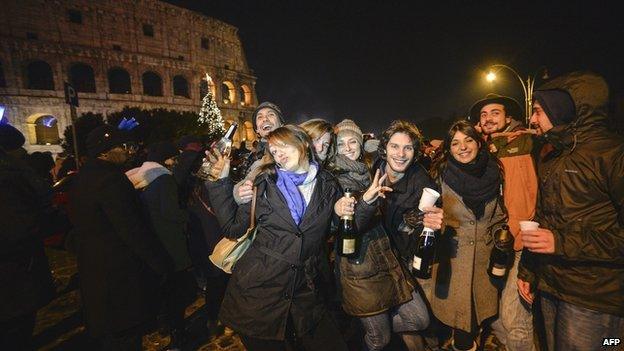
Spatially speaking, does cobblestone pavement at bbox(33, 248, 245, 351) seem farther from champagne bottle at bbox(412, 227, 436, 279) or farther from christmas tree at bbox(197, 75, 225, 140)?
christmas tree at bbox(197, 75, 225, 140)

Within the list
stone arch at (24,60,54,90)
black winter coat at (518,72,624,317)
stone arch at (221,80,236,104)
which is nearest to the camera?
black winter coat at (518,72,624,317)

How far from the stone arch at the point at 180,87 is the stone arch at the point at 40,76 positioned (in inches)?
568

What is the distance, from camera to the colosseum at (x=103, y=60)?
33781 mm

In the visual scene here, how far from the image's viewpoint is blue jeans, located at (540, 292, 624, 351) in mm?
2291

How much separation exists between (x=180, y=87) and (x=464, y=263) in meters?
52.4

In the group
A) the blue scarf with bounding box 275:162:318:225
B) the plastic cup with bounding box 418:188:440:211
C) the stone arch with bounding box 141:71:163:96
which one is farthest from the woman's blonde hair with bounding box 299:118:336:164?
the stone arch with bounding box 141:71:163:96

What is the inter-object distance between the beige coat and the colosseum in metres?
44.3

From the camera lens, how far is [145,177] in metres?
4.26

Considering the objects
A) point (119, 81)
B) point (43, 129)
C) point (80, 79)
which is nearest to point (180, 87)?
point (119, 81)

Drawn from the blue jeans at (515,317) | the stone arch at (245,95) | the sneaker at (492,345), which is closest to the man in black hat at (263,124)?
the blue jeans at (515,317)

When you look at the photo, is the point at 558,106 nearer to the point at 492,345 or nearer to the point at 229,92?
the point at 492,345

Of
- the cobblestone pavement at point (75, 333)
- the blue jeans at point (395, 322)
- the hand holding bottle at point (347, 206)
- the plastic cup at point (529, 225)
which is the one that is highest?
the hand holding bottle at point (347, 206)

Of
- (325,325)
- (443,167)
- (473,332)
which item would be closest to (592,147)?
(443,167)

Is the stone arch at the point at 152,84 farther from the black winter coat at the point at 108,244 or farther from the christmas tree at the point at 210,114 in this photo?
the black winter coat at the point at 108,244
